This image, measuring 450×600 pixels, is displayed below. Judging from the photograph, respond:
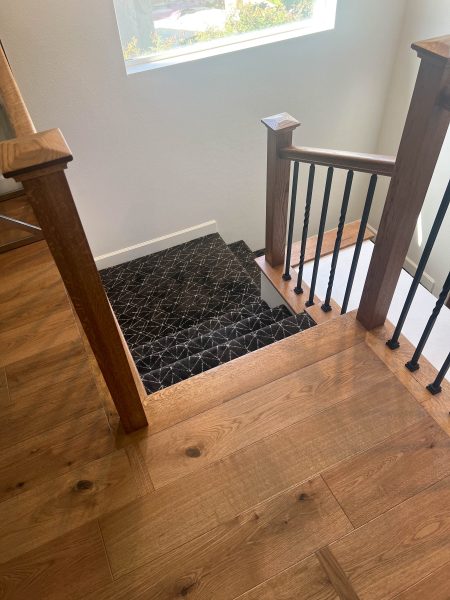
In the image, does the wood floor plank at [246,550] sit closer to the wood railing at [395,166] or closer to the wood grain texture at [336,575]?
the wood grain texture at [336,575]

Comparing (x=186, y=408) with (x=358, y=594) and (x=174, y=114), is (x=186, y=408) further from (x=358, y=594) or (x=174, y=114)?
(x=174, y=114)

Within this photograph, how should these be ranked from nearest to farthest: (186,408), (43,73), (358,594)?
(358,594)
(186,408)
(43,73)

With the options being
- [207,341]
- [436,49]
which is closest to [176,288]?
[207,341]

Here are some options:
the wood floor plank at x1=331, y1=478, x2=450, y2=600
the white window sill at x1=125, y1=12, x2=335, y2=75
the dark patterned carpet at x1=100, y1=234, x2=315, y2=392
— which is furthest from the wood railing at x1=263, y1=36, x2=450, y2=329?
the white window sill at x1=125, y1=12, x2=335, y2=75

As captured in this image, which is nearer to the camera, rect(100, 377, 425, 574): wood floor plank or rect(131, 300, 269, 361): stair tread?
rect(100, 377, 425, 574): wood floor plank

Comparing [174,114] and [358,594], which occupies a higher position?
[174,114]

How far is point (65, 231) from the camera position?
1.05 metres

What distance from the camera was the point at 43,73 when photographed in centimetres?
256

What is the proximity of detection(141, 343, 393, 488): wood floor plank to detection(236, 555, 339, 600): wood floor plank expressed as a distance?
399 mm

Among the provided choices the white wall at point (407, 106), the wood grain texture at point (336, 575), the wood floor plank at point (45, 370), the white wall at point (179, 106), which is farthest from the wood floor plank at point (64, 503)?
the white wall at point (407, 106)

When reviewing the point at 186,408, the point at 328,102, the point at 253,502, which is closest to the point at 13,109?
the point at 186,408

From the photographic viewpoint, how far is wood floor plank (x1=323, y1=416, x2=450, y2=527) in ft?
4.64

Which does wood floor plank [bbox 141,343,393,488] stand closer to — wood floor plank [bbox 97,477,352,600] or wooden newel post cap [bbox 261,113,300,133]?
wood floor plank [bbox 97,477,352,600]

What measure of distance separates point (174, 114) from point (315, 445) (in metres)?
2.38
